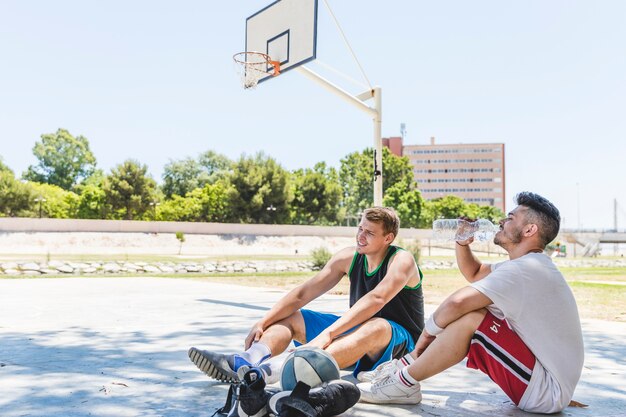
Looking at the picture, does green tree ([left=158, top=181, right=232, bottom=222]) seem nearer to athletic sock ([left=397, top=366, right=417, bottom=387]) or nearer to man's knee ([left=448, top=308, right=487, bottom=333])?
athletic sock ([left=397, top=366, right=417, bottom=387])

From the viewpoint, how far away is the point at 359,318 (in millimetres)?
3246

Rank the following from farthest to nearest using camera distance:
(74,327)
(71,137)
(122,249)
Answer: (71,137), (122,249), (74,327)

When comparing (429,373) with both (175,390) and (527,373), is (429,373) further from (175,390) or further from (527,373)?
(175,390)

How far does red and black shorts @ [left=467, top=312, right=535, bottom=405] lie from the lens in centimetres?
281

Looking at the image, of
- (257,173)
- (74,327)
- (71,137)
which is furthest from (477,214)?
(74,327)

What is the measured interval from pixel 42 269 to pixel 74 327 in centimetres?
1710

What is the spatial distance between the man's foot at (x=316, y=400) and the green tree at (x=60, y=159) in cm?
9973

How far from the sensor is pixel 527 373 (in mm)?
2844

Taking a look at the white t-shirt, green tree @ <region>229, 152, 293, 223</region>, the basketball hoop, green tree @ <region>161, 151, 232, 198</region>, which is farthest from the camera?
green tree @ <region>161, 151, 232, 198</region>

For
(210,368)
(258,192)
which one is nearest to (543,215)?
(210,368)

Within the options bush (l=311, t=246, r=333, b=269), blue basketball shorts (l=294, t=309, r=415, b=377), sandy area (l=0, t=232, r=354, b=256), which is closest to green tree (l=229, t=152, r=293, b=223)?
sandy area (l=0, t=232, r=354, b=256)

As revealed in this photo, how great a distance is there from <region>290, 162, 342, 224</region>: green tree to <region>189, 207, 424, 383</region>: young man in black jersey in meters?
61.1

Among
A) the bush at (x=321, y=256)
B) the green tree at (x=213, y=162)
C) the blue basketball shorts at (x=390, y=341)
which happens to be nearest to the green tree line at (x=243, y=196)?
the green tree at (x=213, y=162)

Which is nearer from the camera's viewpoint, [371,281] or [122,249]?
[371,281]
